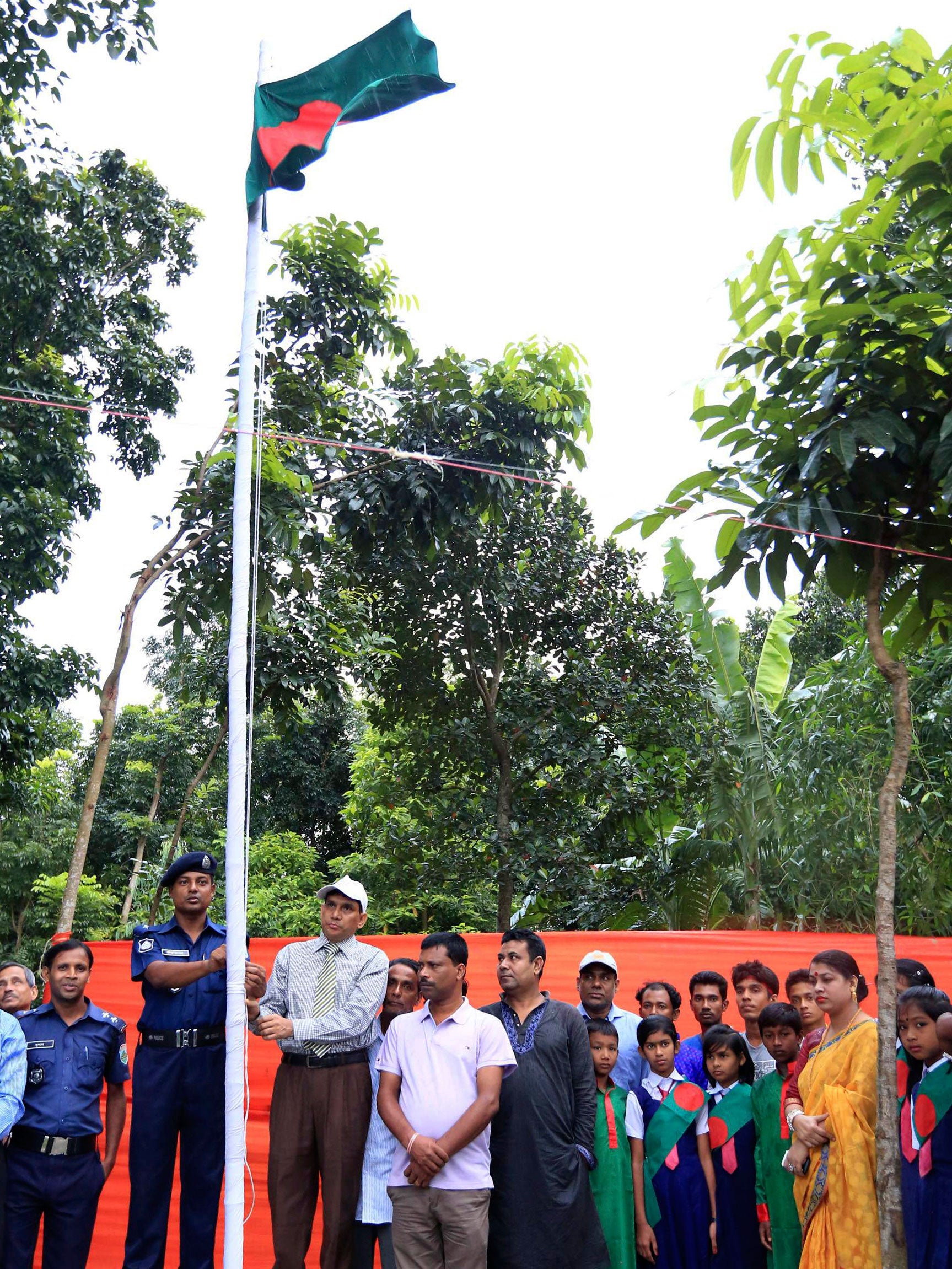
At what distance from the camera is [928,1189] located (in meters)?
3.54

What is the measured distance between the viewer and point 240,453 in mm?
3404

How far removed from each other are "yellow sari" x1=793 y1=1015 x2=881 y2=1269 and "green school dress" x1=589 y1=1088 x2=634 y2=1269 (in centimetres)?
65

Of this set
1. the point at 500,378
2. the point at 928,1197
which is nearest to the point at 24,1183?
the point at 928,1197

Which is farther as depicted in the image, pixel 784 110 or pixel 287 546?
pixel 287 546

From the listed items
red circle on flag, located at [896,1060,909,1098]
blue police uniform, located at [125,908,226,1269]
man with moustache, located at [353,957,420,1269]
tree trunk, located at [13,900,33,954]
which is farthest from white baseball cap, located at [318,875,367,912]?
tree trunk, located at [13,900,33,954]

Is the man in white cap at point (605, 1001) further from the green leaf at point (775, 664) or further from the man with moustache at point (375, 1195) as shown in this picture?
the green leaf at point (775, 664)

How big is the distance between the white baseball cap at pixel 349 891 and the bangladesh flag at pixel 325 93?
7.43 feet

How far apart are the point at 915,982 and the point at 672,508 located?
1849 millimetres

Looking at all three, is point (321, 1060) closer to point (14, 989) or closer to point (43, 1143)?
point (43, 1143)

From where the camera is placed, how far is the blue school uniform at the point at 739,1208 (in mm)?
4234

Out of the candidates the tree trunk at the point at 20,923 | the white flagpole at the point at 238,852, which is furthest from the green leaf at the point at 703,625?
the tree trunk at the point at 20,923

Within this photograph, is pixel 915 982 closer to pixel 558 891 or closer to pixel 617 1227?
pixel 617 1227

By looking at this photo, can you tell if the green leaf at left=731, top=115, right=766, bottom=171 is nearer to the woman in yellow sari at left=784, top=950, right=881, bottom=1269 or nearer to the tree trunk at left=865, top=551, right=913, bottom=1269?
the tree trunk at left=865, top=551, right=913, bottom=1269

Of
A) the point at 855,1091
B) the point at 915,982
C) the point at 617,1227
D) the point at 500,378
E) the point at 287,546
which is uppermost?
the point at 500,378
